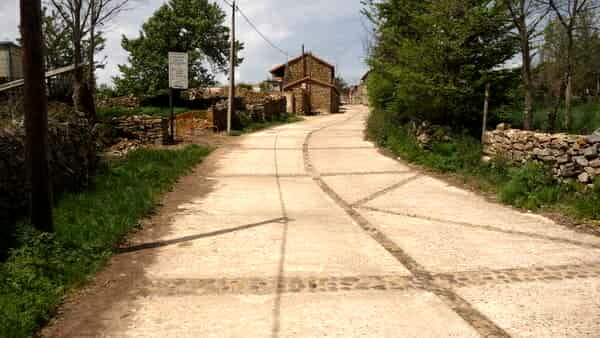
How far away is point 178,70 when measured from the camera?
15195 millimetres

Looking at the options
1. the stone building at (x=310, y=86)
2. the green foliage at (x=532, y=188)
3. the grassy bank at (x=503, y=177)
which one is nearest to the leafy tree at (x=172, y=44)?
the stone building at (x=310, y=86)

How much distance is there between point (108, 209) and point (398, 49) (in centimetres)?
992

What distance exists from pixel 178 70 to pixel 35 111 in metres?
10.6

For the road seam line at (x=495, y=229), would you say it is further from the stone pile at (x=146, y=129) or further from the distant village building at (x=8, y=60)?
the distant village building at (x=8, y=60)

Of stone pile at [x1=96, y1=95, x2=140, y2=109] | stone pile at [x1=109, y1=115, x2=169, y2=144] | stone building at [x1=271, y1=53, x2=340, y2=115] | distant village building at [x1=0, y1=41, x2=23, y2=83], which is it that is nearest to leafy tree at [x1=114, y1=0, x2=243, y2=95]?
stone pile at [x1=96, y1=95, x2=140, y2=109]

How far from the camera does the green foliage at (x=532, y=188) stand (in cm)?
778

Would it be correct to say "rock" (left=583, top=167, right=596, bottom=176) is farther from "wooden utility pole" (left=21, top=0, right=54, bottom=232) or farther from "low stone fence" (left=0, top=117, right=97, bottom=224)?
"low stone fence" (left=0, top=117, right=97, bottom=224)

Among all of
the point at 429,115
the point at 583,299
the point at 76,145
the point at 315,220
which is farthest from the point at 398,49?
the point at 583,299

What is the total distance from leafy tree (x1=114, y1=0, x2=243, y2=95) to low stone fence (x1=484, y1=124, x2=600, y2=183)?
28.3 metres

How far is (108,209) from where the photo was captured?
263 inches

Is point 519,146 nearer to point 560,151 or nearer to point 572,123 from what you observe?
point 560,151

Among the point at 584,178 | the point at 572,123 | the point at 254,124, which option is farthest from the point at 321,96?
the point at 584,178

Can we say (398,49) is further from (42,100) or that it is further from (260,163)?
(42,100)

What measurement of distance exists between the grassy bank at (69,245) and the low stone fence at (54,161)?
0.30 meters
